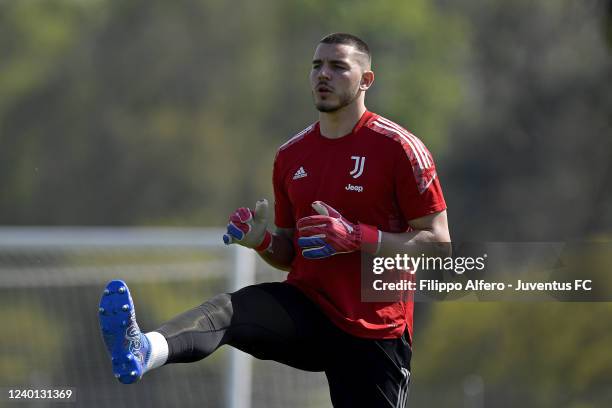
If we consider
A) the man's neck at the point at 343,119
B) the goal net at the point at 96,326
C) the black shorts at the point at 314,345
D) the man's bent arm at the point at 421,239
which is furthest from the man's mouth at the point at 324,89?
the goal net at the point at 96,326

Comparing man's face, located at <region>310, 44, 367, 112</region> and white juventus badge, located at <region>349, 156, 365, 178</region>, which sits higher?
man's face, located at <region>310, 44, 367, 112</region>

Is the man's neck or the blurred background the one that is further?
the blurred background

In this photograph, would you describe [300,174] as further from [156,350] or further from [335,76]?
[156,350]

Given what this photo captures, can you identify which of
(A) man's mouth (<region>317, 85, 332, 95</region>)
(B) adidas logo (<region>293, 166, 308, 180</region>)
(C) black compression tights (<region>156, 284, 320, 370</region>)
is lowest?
(C) black compression tights (<region>156, 284, 320, 370</region>)

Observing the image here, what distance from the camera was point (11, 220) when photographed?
112 ft

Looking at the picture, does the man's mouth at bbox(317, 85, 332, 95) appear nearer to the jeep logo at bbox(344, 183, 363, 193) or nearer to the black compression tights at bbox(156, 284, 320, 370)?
the jeep logo at bbox(344, 183, 363, 193)

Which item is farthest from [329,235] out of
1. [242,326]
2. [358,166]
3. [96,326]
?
[96,326]

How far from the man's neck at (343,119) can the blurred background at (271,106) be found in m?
11.4

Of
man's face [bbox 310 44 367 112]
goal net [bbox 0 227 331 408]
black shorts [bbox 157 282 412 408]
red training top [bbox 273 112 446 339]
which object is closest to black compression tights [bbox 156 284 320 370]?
black shorts [bbox 157 282 412 408]

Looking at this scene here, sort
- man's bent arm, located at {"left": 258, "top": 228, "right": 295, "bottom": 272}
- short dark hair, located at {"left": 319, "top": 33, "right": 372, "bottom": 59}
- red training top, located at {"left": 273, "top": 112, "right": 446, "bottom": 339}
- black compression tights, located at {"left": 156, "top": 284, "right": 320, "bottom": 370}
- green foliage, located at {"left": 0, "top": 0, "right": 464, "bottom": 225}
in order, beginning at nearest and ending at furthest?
black compression tights, located at {"left": 156, "top": 284, "right": 320, "bottom": 370}, red training top, located at {"left": 273, "top": 112, "right": 446, "bottom": 339}, short dark hair, located at {"left": 319, "top": 33, "right": 372, "bottom": 59}, man's bent arm, located at {"left": 258, "top": 228, "right": 295, "bottom": 272}, green foliage, located at {"left": 0, "top": 0, "right": 464, "bottom": 225}

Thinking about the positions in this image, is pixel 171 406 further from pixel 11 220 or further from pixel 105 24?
pixel 105 24

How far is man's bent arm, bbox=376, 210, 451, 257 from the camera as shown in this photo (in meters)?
5.95

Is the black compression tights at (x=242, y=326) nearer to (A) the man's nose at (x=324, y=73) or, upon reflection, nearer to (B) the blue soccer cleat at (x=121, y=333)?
(B) the blue soccer cleat at (x=121, y=333)

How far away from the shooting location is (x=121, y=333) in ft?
17.3
